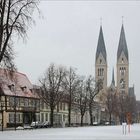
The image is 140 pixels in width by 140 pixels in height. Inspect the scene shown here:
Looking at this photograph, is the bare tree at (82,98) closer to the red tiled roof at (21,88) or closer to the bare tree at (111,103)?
the red tiled roof at (21,88)

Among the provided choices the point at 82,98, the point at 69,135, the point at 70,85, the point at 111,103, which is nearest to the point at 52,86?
the point at 70,85

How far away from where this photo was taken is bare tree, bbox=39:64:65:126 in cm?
9338

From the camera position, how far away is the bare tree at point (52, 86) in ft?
306

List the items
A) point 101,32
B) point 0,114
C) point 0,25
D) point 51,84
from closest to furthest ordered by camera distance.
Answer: point 0,25 → point 0,114 → point 51,84 → point 101,32

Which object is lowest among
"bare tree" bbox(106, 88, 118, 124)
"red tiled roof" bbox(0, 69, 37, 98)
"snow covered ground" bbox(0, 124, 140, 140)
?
"snow covered ground" bbox(0, 124, 140, 140)

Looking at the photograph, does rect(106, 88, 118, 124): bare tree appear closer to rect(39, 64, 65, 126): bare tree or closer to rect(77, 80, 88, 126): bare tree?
rect(77, 80, 88, 126): bare tree

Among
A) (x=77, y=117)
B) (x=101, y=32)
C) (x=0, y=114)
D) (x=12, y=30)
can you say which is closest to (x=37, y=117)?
(x=0, y=114)

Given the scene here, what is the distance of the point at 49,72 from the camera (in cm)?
9500

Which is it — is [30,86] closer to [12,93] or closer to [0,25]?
[12,93]

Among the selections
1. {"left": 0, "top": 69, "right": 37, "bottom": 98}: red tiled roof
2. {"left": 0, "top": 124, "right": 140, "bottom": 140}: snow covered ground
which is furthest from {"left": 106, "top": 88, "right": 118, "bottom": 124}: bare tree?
{"left": 0, "top": 124, "right": 140, "bottom": 140}: snow covered ground

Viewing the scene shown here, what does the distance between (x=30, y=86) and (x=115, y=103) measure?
48725mm

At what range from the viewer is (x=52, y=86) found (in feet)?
307

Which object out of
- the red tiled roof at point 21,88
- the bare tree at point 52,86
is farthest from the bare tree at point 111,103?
the bare tree at point 52,86

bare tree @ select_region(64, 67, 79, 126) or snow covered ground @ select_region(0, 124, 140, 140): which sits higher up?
bare tree @ select_region(64, 67, 79, 126)
